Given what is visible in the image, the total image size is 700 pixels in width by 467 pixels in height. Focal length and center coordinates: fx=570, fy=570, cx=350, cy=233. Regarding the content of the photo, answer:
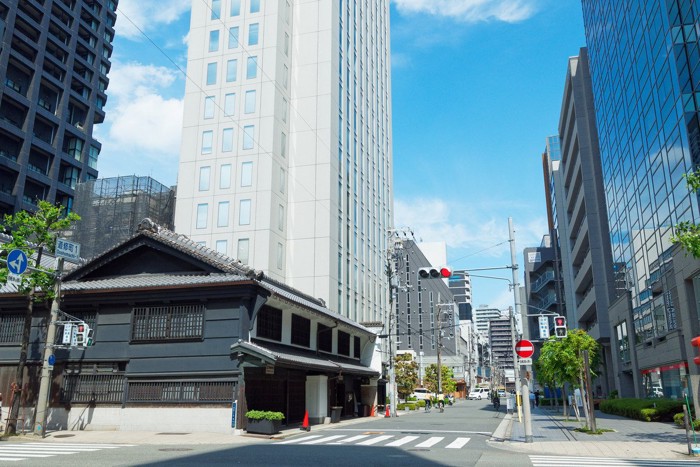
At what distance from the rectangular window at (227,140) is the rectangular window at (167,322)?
29.2m

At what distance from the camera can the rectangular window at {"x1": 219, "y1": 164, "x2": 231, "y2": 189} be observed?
5247 centimetres

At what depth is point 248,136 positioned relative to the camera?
53.1 meters

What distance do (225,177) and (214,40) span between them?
14.7 meters

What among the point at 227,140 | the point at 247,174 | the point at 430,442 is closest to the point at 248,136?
the point at 227,140

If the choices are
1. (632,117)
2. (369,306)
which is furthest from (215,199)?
(632,117)

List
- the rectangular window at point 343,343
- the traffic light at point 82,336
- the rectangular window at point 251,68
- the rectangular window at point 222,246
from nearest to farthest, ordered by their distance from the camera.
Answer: the traffic light at point 82,336
the rectangular window at point 343,343
the rectangular window at point 222,246
the rectangular window at point 251,68

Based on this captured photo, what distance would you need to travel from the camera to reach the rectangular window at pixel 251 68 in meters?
54.7

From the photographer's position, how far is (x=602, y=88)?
5581 cm

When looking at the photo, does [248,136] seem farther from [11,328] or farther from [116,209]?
[11,328]

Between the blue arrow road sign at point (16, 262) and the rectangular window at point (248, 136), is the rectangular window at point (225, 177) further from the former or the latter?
the blue arrow road sign at point (16, 262)

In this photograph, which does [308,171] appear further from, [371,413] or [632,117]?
[632,117]

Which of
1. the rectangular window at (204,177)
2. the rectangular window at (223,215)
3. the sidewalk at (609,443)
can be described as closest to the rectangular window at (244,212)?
the rectangular window at (223,215)

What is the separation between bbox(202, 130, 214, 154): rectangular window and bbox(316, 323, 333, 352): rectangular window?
2532 centimetres

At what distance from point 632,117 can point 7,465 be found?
4642 cm
